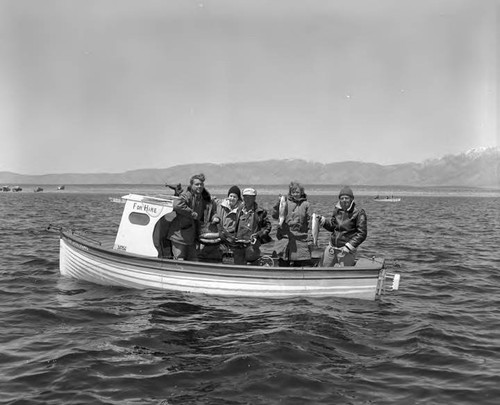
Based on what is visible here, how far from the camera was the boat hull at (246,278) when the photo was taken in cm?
1260

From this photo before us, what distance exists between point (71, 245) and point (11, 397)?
840 centimetres

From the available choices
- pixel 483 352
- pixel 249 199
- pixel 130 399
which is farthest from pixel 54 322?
pixel 483 352

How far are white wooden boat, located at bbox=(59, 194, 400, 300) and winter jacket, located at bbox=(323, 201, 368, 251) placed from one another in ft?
2.38

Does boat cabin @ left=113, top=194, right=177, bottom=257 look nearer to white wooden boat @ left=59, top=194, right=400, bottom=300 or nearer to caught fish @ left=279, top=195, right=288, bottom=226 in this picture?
white wooden boat @ left=59, top=194, right=400, bottom=300

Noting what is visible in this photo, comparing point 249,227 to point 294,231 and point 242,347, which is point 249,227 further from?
point 242,347

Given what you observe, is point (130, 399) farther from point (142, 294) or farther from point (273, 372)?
point (142, 294)

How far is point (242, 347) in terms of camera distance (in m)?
9.53

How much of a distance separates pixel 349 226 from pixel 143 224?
5.94 metres

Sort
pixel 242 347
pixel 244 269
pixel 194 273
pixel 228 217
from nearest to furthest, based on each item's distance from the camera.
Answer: pixel 242 347 → pixel 244 269 → pixel 194 273 → pixel 228 217

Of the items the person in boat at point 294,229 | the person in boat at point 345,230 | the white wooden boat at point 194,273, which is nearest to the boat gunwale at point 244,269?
the white wooden boat at point 194,273

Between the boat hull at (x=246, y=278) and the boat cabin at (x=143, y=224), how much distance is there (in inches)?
25.7

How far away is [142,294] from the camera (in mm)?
13570

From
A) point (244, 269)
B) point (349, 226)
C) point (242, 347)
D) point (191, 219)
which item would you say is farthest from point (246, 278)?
point (242, 347)

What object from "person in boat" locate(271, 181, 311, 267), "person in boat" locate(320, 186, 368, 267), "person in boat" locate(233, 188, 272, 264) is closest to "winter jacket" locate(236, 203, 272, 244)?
"person in boat" locate(233, 188, 272, 264)
